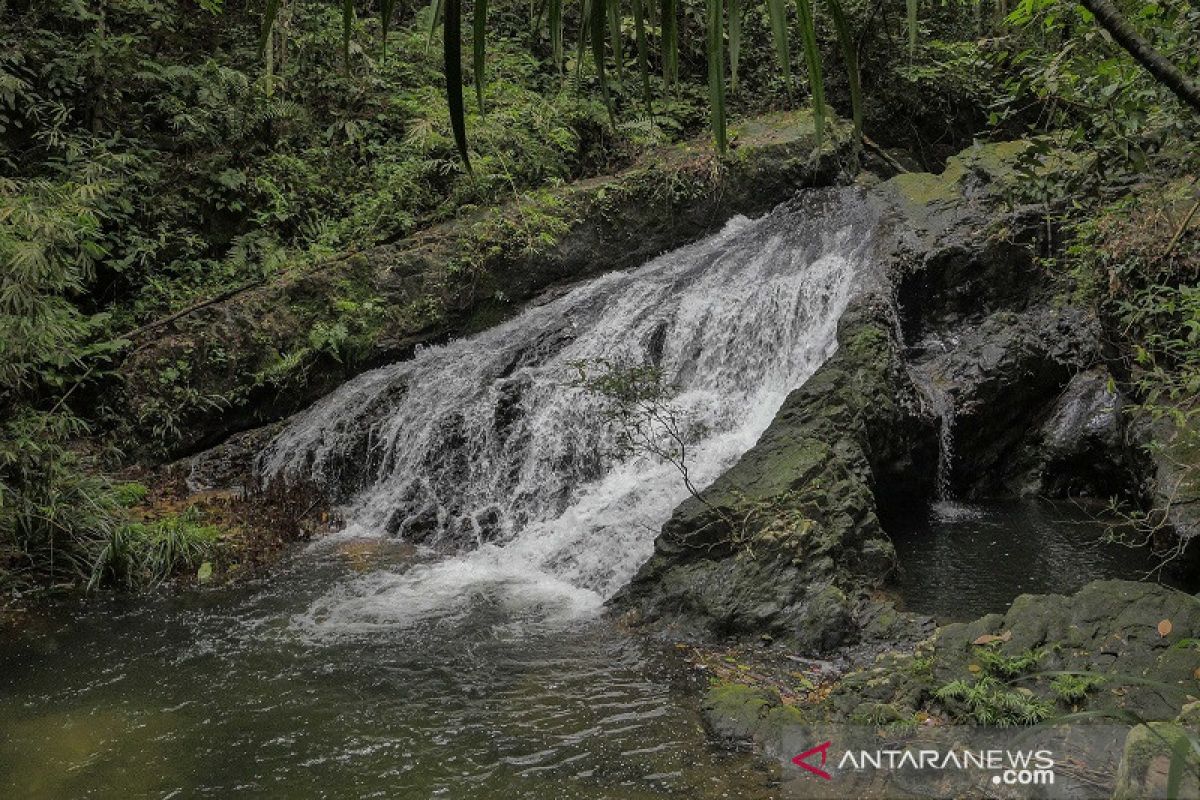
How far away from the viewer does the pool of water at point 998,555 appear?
22.5 ft

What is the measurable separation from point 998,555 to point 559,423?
4.44m

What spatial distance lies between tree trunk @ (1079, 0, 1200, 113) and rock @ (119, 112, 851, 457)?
383 inches

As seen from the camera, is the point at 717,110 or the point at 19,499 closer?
the point at 717,110

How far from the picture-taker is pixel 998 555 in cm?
766

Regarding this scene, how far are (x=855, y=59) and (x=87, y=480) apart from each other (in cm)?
868

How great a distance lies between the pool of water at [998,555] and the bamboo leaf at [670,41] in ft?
17.2

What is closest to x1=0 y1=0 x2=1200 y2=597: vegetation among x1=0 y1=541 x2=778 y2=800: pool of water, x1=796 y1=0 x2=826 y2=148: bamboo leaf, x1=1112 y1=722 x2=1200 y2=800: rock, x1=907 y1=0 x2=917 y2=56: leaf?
x1=0 y1=541 x2=778 y2=800: pool of water

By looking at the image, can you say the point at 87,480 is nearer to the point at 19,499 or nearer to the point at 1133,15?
the point at 19,499

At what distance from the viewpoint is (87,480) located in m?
8.15

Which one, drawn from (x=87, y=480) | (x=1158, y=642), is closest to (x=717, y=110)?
(x=1158, y=642)

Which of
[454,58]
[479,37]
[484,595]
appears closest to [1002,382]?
[484,595]

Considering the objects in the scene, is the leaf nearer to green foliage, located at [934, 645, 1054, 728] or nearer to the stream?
the stream

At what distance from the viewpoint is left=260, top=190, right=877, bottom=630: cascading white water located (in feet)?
25.4

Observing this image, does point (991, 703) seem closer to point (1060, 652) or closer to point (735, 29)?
point (1060, 652)
